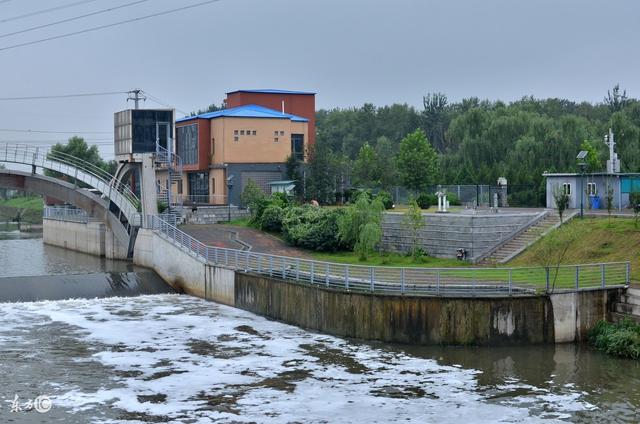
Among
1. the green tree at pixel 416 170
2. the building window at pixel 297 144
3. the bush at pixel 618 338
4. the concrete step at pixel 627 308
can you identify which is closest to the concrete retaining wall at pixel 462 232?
the concrete step at pixel 627 308

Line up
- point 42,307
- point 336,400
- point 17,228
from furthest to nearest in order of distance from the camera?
point 17,228
point 42,307
point 336,400

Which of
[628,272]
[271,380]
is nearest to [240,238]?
[628,272]

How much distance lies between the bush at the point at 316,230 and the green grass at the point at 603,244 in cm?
1114

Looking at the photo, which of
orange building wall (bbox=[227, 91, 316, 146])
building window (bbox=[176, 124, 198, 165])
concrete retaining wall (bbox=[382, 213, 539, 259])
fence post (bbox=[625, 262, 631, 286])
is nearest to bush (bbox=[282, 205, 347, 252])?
concrete retaining wall (bbox=[382, 213, 539, 259])

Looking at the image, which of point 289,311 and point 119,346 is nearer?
point 119,346

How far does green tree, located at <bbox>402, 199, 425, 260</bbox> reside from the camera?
4522cm

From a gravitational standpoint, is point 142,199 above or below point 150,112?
below

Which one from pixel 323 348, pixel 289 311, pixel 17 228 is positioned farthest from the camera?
pixel 17 228

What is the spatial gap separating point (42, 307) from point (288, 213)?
16.9 m

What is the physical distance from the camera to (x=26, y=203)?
14475 cm

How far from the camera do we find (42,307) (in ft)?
135

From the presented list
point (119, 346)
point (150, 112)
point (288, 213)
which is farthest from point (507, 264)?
point (150, 112)

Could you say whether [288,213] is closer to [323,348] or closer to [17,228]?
[323,348]

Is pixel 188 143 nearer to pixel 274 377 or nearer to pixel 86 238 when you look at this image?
pixel 86 238
